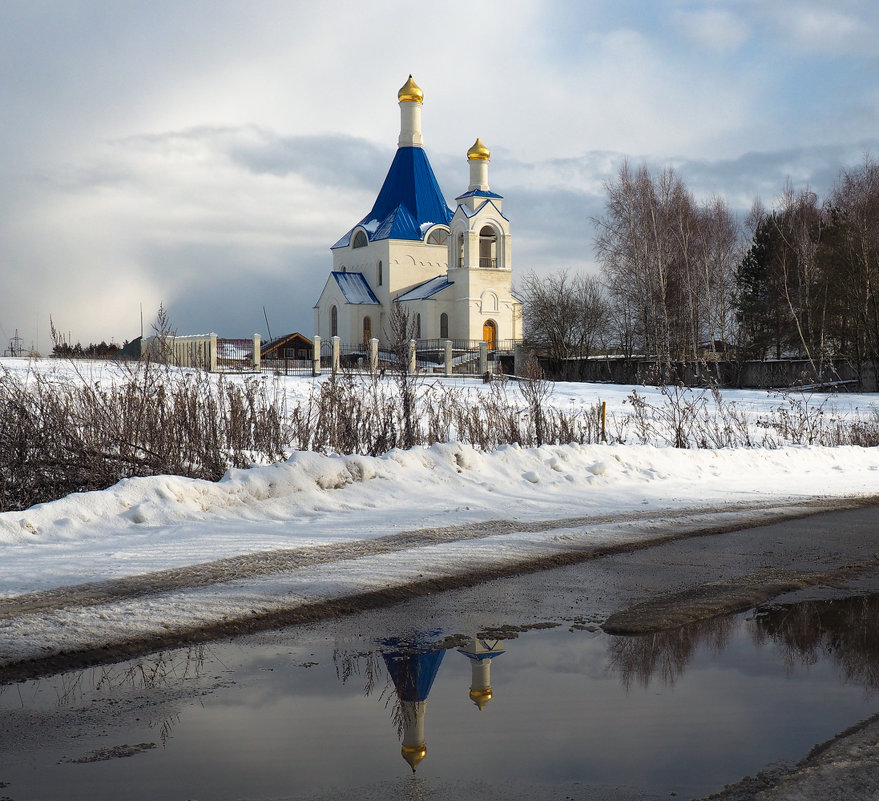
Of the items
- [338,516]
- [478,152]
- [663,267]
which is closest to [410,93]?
[478,152]

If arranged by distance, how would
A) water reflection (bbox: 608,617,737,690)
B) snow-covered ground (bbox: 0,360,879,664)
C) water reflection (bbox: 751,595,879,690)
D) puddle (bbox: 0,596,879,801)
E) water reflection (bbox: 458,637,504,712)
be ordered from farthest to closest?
snow-covered ground (bbox: 0,360,879,664), water reflection (bbox: 751,595,879,690), water reflection (bbox: 608,617,737,690), water reflection (bbox: 458,637,504,712), puddle (bbox: 0,596,879,801)

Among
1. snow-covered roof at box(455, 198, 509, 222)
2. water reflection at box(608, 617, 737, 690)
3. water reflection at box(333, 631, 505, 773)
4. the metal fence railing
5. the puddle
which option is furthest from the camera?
snow-covered roof at box(455, 198, 509, 222)

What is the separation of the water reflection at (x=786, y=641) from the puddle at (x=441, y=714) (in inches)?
0.7

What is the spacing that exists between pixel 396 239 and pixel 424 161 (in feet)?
20.0

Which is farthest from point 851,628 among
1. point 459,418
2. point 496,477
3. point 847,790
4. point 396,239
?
point 396,239

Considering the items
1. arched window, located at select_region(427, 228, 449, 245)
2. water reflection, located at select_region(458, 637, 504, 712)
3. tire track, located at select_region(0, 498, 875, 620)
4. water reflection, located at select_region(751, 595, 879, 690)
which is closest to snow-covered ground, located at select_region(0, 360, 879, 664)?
tire track, located at select_region(0, 498, 875, 620)

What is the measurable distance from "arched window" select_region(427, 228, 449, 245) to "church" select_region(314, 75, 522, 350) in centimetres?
6

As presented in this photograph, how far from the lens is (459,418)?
1537 centimetres

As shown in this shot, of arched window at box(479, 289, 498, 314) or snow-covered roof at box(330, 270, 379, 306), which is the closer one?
arched window at box(479, 289, 498, 314)

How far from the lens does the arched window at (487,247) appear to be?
56438mm

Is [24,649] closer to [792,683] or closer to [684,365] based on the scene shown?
[792,683]

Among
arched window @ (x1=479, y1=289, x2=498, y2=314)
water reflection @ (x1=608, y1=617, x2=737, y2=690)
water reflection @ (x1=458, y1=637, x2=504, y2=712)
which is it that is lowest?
water reflection @ (x1=608, y1=617, x2=737, y2=690)

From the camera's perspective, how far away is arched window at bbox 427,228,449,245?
58750 millimetres

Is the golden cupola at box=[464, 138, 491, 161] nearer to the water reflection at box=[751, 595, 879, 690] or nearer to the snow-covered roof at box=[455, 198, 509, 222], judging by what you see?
the snow-covered roof at box=[455, 198, 509, 222]
